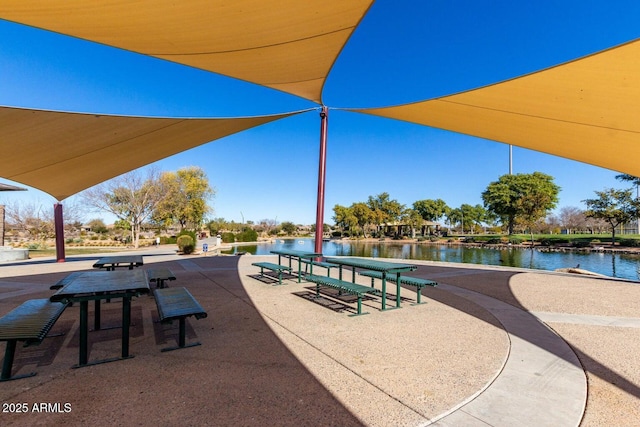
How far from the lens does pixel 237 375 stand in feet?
8.44

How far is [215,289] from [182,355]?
130 inches

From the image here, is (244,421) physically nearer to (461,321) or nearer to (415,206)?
(461,321)

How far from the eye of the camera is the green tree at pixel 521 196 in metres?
38.7

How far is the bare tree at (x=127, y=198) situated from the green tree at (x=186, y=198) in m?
2.57

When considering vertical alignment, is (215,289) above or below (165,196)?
below

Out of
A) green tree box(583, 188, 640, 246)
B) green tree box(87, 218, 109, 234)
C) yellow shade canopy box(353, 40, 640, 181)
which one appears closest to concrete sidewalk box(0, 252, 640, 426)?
yellow shade canopy box(353, 40, 640, 181)

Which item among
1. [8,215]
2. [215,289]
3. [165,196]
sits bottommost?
[215,289]

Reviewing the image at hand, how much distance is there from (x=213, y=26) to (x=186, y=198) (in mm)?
32769

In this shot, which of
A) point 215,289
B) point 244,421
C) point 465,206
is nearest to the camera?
point 244,421

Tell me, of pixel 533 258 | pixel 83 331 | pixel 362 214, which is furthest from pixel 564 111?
pixel 362 214

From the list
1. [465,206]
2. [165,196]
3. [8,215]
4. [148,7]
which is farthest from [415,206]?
[148,7]

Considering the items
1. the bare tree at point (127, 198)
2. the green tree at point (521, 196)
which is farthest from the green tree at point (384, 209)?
the bare tree at point (127, 198)

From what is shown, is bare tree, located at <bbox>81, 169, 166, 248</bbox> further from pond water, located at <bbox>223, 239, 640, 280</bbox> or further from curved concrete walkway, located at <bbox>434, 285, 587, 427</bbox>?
curved concrete walkway, located at <bbox>434, 285, 587, 427</bbox>

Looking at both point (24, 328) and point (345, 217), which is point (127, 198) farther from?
point (345, 217)
